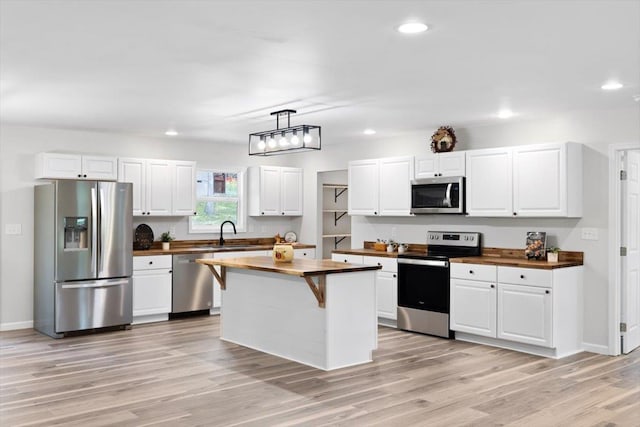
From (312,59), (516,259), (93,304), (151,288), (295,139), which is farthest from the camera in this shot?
(151,288)

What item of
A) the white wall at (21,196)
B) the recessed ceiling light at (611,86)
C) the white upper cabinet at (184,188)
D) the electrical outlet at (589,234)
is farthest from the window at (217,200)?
the recessed ceiling light at (611,86)

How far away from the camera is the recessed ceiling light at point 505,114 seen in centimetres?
557

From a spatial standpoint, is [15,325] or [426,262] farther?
[15,325]

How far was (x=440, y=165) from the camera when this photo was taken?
6.56 metres

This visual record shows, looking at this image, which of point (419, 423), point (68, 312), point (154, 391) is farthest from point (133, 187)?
point (419, 423)

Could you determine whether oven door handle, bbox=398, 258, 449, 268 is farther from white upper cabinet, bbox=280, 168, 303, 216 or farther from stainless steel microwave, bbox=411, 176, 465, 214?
white upper cabinet, bbox=280, 168, 303, 216

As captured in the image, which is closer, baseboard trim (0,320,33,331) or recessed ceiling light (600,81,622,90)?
recessed ceiling light (600,81,622,90)

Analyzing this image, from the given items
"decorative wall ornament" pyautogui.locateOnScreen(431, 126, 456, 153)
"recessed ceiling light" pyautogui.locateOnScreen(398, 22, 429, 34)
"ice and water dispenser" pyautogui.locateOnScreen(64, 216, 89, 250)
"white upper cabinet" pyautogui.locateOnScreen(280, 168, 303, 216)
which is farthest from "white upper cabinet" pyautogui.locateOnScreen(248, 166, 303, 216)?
"recessed ceiling light" pyautogui.locateOnScreen(398, 22, 429, 34)

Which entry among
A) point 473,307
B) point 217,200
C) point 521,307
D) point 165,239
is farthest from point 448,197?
point 165,239

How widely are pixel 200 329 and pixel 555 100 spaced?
4384 millimetres

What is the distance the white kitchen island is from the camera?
4.93m

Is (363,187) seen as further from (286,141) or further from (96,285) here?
(96,285)

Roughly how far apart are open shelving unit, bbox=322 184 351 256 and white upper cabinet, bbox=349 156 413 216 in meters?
1.55

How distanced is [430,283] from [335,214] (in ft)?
10.7
